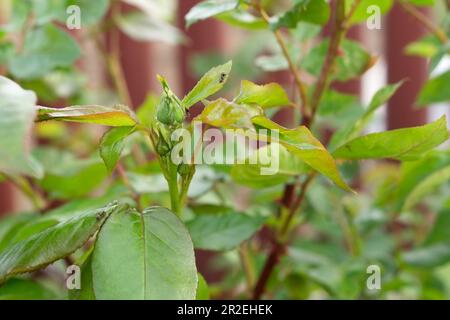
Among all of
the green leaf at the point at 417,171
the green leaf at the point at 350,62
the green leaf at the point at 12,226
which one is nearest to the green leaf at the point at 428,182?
the green leaf at the point at 417,171

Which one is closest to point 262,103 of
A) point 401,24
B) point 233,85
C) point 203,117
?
point 203,117

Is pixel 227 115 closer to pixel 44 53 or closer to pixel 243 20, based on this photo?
pixel 243 20

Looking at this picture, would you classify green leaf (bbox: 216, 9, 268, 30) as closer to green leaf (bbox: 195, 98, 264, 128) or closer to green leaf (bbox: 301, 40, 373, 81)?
green leaf (bbox: 301, 40, 373, 81)

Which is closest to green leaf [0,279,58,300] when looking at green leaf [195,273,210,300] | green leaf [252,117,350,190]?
green leaf [195,273,210,300]

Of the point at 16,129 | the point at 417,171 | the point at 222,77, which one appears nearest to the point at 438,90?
the point at 417,171

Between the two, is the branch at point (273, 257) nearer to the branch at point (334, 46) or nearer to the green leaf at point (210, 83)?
the branch at point (334, 46)

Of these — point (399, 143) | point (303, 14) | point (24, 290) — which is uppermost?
point (303, 14)
